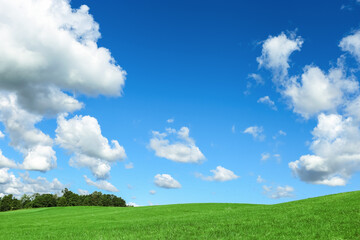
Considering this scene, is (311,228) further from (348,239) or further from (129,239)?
(129,239)

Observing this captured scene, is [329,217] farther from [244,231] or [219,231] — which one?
[219,231]

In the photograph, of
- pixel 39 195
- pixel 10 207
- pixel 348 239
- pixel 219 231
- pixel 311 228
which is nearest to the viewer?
pixel 348 239

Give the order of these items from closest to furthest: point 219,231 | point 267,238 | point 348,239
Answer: point 348,239
point 267,238
point 219,231

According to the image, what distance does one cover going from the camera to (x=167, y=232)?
20.0m

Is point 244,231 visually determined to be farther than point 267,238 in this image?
Yes

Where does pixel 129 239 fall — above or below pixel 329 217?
below

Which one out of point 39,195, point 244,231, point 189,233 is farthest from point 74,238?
point 39,195

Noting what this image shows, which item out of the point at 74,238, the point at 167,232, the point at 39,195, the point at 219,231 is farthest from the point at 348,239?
the point at 39,195

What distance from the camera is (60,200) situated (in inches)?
5212

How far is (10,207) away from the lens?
469ft

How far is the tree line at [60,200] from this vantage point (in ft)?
430

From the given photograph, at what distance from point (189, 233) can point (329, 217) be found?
32.4 ft

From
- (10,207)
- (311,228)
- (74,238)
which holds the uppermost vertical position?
(10,207)

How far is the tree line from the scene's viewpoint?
5162 inches
